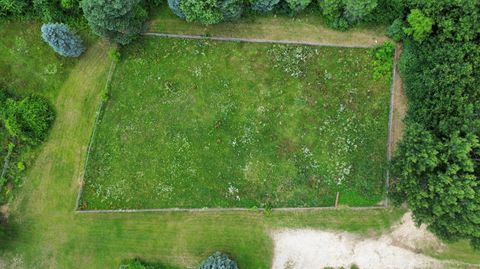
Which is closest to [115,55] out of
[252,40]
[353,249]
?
[252,40]

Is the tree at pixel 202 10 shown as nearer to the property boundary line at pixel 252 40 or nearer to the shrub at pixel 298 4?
the property boundary line at pixel 252 40

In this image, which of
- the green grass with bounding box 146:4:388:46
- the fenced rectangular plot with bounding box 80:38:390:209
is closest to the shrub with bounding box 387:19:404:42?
the green grass with bounding box 146:4:388:46

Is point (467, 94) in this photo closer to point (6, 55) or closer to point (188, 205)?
point (188, 205)

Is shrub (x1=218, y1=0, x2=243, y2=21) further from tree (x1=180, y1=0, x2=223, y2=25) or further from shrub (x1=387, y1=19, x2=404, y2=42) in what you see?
shrub (x1=387, y1=19, x2=404, y2=42)

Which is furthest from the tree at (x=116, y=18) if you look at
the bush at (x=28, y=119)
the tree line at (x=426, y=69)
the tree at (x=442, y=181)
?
the tree at (x=442, y=181)

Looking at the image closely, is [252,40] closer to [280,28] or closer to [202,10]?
[280,28]

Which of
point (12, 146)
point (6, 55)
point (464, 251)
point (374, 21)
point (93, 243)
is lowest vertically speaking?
point (93, 243)

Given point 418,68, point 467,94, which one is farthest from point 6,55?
point 467,94

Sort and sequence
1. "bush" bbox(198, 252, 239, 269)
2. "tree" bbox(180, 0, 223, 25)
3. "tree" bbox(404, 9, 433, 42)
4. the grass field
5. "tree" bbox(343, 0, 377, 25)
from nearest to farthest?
"tree" bbox(404, 9, 433, 42) < "tree" bbox(343, 0, 377, 25) < "bush" bbox(198, 252, 239, 269) < "tree" bbox(180, 0, 223, 25) < the grass field
